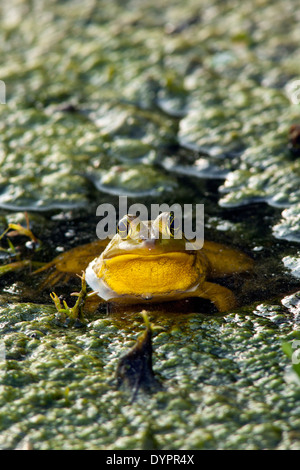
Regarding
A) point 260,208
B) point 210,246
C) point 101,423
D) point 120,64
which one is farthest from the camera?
point 120,64

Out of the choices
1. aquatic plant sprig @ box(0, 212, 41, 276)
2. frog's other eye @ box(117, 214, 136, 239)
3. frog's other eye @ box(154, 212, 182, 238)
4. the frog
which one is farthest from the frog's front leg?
aquatic plant sprig @ box(0, 212, 41, 276)

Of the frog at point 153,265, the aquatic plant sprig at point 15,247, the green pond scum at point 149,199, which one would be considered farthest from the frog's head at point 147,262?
the aquatic plant sprig at point 15,247

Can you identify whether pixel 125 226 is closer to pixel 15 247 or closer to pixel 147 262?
pixel 147 262

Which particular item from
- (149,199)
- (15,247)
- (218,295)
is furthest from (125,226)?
(149,199)

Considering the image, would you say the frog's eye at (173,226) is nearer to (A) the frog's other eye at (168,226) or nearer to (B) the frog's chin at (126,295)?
(A) the frog's other eye at (168,226)

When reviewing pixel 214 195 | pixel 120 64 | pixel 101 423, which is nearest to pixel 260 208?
pixel 214 195

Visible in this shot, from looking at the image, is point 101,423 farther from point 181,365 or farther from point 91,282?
point 91,282

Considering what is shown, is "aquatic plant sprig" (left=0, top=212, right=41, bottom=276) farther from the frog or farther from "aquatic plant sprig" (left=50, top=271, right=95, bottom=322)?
"aquatic plant sprig" (left=50, top=271, right=95, bottom=322)
